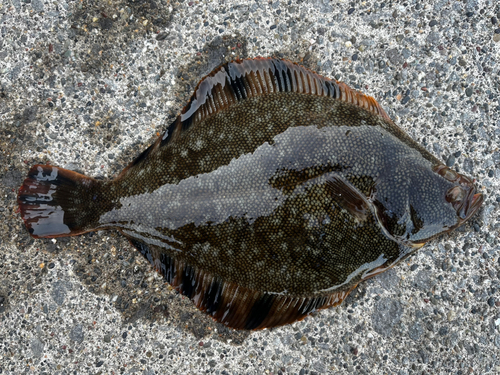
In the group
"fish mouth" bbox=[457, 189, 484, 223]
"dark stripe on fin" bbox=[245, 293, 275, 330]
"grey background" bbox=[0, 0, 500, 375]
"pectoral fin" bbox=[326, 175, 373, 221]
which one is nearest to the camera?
Result: "pectoral fin" bbox=[326, 175, 373, 221]

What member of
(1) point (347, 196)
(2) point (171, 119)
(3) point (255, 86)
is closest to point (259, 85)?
(3) point (255, 86)

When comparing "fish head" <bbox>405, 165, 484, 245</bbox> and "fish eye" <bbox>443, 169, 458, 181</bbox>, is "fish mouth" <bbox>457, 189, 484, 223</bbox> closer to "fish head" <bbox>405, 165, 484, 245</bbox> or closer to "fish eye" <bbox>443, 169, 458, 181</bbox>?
"fish head" <bbox>405, 165, 484, 245</bbox>

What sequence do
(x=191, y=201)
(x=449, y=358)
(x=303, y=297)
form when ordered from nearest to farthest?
(x=191, y=201) < (x=303, y=297) < (x=449, y=358)

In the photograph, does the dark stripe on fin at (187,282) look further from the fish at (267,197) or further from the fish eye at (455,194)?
the fish eye at (455,194)

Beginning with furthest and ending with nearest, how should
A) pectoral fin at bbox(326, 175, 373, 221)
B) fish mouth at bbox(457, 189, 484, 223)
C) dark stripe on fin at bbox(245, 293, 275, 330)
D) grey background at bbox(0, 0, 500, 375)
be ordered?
1. grey background at bbox(0, 0, 500, 375)
2. dark stripe on fin at bbox(245, 293, 275, 330)
3. fish mouth at bbox(457, 189, 484, 223)
4. pectoral fin at bbox(326, 175, 373, 221)

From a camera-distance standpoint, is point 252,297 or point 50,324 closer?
point 252,297

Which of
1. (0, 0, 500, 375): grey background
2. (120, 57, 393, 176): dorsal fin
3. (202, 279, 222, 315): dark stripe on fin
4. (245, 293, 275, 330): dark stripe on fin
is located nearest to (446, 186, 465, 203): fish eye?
(0, 0, 500, 375): grey background

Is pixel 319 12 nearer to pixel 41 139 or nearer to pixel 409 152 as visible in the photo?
pixel 409 152

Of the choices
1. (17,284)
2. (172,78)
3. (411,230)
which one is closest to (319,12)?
(172,78)
